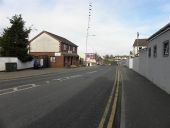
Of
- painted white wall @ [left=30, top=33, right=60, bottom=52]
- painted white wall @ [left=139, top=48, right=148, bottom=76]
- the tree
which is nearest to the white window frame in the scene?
painted white wall @ [left=30, top=33, right=60, bottom=52]

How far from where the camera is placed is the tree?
49219mm

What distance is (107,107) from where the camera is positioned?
38.8 feet

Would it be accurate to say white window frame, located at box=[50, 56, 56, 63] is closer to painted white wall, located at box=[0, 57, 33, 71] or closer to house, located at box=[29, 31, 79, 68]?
house, located at box=[29, 31, 79, 68]

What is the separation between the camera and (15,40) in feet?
165

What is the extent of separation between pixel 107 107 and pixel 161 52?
11.8 m

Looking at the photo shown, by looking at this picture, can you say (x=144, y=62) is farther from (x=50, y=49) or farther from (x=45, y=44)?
(x=45, y=44)

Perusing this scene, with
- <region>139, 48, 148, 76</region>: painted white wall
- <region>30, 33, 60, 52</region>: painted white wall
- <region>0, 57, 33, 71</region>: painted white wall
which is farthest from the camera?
<region>30, 33, 60, 52</region>: painted white wall

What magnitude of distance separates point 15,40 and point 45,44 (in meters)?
24.3

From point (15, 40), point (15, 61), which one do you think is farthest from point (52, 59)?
point (15, 61)

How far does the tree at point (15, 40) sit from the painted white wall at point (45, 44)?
21.7 meters

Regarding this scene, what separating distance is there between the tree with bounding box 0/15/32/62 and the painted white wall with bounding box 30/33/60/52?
71.3 ft

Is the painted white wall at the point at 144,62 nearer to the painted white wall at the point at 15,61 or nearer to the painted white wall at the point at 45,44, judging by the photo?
the painted white wall at the point at 15,61

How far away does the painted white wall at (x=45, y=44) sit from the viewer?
2909 inches

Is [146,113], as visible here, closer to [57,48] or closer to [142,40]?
[57,48]
